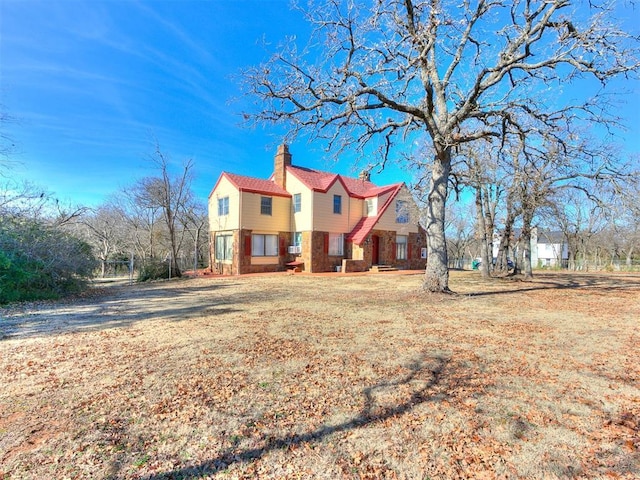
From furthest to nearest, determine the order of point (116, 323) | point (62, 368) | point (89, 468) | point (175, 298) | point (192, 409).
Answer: point (175, 298) → point (116, 323) → point (62, 368) → point (192, 409) → point (89, 468)

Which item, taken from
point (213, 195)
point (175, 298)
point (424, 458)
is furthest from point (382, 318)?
point (213, 195)

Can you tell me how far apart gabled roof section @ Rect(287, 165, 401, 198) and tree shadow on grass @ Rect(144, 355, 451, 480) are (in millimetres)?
16921

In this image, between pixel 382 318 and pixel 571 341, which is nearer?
pixel 571 341

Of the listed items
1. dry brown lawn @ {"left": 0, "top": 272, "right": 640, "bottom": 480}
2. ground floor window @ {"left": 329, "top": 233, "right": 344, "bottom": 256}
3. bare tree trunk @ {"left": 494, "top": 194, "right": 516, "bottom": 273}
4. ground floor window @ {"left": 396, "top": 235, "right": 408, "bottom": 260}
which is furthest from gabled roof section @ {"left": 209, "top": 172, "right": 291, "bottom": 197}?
dry brown lawn @ {"left": 0, "top": 272, "right": 640, "bottom": 480}

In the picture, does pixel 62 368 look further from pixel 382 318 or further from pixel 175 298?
pixel 175 298

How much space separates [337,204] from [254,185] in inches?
220

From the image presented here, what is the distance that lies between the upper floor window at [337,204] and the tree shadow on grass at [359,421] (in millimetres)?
17474

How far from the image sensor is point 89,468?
2.33 metres

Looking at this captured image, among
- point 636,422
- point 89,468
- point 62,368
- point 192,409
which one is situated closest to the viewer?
point 89,468

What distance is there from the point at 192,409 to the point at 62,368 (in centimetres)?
239

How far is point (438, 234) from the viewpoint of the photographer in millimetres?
10258

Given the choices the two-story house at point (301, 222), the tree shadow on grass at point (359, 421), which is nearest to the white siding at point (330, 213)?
the two-story house at point (301, 222)

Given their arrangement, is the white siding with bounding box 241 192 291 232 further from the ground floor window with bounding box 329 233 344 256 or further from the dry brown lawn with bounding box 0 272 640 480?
the dry brown lawn with bounding box 0 272 640 480

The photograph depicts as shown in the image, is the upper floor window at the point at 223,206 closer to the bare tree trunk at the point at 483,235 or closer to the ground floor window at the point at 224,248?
the ground floor window at the point at 224,248
